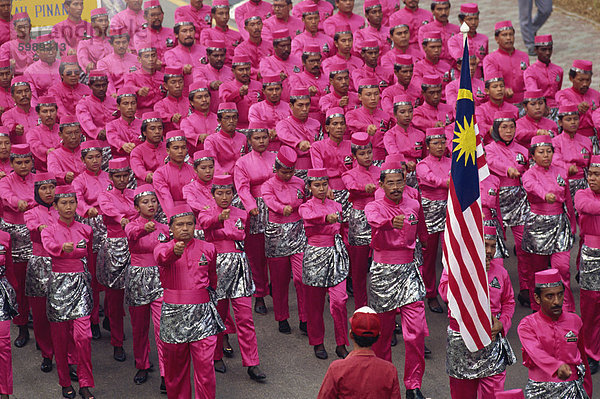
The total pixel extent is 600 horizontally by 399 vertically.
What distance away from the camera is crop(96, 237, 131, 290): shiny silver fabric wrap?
1130 cm

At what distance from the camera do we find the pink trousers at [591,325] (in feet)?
35.7

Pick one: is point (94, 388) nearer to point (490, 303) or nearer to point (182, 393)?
point (182, 393)

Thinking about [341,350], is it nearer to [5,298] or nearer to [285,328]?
[285,328]

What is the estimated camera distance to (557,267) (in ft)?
38.9

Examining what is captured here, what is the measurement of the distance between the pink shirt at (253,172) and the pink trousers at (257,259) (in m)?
0.58

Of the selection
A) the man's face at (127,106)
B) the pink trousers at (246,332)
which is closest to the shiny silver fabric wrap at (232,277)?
the pink trousers at (246,332)

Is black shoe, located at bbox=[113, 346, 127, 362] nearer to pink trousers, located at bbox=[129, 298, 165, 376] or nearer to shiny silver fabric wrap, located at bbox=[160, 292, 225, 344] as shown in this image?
pink trousers, located at bbox=[129, 298, 165, 376]

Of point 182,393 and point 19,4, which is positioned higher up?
point 19,4

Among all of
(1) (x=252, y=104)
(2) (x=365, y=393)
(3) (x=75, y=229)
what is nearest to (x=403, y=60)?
(1) (x=252, y=104)

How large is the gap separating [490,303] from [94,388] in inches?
169

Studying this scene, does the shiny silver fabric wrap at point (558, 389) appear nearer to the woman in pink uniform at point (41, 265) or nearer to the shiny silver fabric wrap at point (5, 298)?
the shiny silver fabric wrap at point (5, 298)

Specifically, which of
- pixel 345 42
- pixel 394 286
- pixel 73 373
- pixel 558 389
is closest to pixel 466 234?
pixel 558 389

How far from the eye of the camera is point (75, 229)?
10.7 m

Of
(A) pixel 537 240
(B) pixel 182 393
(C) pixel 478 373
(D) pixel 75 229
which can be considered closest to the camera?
(C) pixel 478 373
